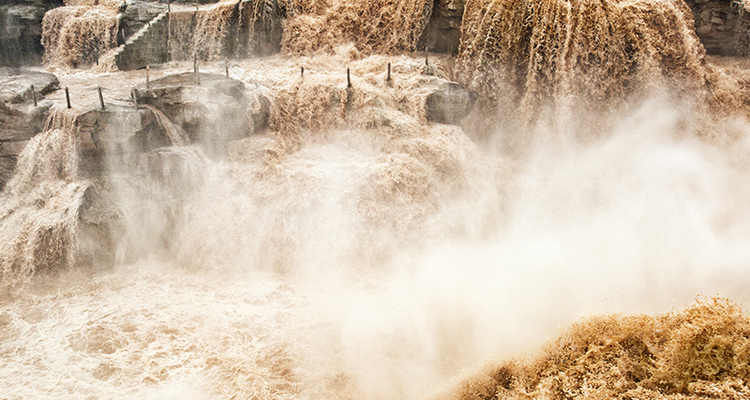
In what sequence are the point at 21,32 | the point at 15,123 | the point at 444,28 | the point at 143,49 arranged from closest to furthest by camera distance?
the point at 15,123, the point at 444,28, the point at 143,49, the point at 21,32

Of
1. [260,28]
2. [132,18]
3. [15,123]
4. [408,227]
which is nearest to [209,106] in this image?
[15,123]

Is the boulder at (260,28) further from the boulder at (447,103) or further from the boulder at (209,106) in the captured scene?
the boulder at (447,103)

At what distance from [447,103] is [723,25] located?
6.29 m

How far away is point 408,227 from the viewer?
7.99m

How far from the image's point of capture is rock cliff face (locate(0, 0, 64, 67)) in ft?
42.2

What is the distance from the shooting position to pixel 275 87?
9656 mm

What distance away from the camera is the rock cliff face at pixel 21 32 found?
507 inches

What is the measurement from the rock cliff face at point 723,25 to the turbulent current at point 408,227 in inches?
17.8

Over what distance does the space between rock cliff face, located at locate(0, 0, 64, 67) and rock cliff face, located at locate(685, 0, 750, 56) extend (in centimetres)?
1682

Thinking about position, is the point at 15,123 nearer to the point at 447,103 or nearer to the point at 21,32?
the point at 21,32

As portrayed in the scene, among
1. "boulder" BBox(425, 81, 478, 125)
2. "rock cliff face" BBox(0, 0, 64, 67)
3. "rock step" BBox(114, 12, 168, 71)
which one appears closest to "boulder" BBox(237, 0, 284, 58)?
"rock step" BBox(114, 12, 168, 71)

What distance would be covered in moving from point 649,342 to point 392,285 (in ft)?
12.7

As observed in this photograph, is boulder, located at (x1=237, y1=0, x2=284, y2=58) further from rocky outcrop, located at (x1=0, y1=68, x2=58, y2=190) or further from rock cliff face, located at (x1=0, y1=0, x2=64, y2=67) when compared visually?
rock cliff face, located at (x1=0, y1=0, x2=64, y2=67)

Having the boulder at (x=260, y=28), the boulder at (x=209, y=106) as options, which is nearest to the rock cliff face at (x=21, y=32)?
the boulder at (x=260, y=28)
